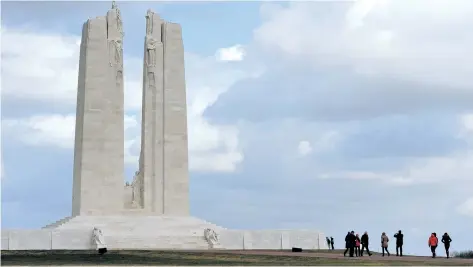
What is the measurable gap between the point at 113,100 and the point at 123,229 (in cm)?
754

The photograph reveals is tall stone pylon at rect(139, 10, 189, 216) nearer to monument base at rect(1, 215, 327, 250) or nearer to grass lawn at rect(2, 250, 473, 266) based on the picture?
monument base at rect(1, 215, 327, 250)

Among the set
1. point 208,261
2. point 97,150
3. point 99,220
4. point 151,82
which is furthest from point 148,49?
point 208,261

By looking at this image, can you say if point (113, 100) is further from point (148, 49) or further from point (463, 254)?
point (463, 254)

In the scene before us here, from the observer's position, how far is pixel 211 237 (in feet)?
171

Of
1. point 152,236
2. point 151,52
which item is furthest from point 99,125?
point 152,236

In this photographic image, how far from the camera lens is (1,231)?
51469 mm

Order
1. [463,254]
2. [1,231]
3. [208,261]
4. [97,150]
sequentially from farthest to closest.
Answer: [97,150], [1,231], [463,254], [208,261]

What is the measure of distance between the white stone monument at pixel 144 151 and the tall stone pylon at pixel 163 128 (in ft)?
0.18

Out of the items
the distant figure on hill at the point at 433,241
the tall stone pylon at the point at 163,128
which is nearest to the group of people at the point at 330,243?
the tall stone pylon at the point at 163,128

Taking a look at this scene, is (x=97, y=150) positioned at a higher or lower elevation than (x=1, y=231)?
higher

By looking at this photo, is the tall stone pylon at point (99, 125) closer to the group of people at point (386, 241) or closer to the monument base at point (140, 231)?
the monument base at point (140, 231)

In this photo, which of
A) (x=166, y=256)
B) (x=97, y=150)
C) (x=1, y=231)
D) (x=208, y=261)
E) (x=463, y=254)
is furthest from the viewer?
(x=97, y=150)

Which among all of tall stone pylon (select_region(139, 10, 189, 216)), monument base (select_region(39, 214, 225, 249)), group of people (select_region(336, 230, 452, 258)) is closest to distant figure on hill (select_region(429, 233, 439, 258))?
group of people (select_region(336, 230, 452, 258))

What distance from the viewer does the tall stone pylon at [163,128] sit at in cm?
5634
